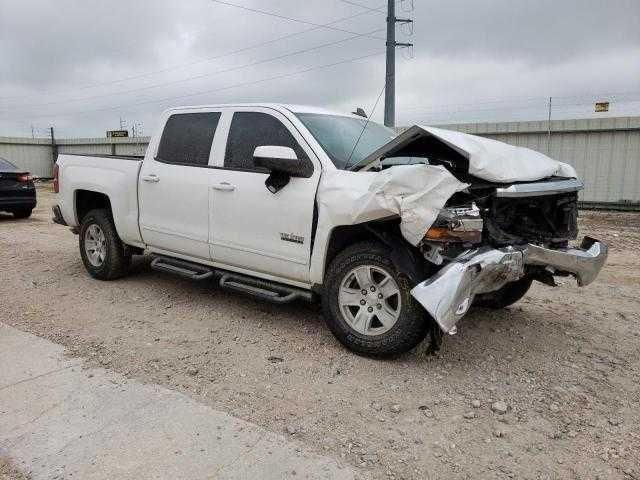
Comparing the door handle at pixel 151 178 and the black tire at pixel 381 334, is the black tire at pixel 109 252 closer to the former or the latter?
the door handle at pixel 151 178

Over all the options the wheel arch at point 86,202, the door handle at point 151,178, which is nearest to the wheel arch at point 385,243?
the door handle at point 151,178

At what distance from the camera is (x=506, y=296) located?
4.99m

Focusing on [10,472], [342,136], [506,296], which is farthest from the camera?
[506,296]

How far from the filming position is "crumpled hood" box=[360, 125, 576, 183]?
11.9 ft

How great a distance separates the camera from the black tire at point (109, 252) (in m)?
5.92

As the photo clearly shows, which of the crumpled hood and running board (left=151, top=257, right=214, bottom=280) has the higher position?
the crumpled hood

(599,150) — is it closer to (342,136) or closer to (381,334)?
(342,136)

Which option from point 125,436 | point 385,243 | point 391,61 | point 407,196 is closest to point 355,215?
point 385,243

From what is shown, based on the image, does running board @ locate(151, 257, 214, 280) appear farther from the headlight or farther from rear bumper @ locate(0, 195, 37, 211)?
rear bumper @ locate(0, 195, 37, 211)

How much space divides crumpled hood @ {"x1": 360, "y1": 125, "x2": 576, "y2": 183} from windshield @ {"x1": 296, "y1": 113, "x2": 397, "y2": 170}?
342 millimetres

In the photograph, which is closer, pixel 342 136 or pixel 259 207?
pixel 259 207

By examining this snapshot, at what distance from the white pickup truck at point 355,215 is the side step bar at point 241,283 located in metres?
0.01

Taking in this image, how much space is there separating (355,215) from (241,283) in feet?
4.62

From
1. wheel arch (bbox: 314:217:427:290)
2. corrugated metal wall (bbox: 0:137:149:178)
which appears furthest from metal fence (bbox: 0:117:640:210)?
corrugated metal wall (bbox: 0:137:149:178)
